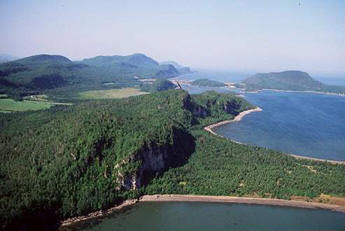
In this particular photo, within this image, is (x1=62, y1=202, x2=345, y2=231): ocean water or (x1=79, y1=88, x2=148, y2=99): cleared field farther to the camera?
(x1=79, y1=88, x2=148, y2=99): cleared field

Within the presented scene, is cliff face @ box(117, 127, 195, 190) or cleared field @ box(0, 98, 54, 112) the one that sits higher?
cleared field @ box(0, 98, 54, 112)

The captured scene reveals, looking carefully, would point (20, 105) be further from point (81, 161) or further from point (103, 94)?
point (81, 161)

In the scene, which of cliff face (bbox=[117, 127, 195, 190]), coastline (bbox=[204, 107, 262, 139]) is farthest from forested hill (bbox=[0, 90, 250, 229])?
coastline (bbox=[204, 107, 262, 139])

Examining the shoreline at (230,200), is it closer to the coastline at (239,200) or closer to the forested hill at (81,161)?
the coastline at (239,200)

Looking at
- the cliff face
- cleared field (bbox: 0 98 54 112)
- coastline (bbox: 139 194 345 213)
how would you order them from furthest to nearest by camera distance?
cleared field (bbox: 0 98 54 112) → the cliff face → coastline (bbox: 139 194 345 213)

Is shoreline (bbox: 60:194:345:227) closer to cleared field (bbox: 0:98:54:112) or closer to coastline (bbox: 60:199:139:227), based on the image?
coastline (bbox: 60:199:139:227)

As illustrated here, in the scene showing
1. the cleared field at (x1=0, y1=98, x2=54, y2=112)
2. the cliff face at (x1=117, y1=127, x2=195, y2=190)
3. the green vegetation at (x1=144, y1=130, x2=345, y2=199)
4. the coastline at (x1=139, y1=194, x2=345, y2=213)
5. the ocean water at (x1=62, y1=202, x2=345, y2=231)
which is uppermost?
the cleared field at (x1=0, y1=98, x2=54, y2=112)
